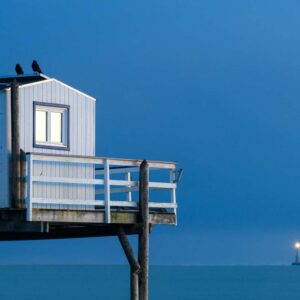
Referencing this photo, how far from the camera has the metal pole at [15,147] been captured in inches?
1190

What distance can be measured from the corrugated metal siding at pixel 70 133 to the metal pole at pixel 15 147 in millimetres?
377

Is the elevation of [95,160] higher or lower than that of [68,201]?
higher

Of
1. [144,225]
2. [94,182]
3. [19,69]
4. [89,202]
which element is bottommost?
[144,225]

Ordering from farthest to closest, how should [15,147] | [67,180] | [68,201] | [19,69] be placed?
1. [19,69]
2. [68,201]
3. [67,180]
4. [15,147]

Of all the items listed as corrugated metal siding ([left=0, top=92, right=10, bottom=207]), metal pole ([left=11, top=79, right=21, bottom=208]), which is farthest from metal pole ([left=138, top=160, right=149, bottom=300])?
corrugated metal siding ([left=0, top=92, right=10, bottom=207])

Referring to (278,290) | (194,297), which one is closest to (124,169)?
(194,297)

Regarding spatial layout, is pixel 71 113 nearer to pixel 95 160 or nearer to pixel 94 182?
pixel 95 160

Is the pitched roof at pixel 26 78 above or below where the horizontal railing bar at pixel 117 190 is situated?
above

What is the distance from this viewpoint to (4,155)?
100.0ft

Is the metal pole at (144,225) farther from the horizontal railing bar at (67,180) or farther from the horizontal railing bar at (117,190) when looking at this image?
the horizontal railing bar at (67,180)

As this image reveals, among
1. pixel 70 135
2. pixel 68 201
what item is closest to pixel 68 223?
pixel 68 201

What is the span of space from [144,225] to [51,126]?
10.2 ft

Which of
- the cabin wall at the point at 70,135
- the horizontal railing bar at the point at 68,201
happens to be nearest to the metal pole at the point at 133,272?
the horizontal railing bar at the point at 68,201

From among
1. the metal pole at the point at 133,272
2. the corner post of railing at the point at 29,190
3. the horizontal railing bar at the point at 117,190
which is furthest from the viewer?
the horizontal railing bar at the point at 117,190
